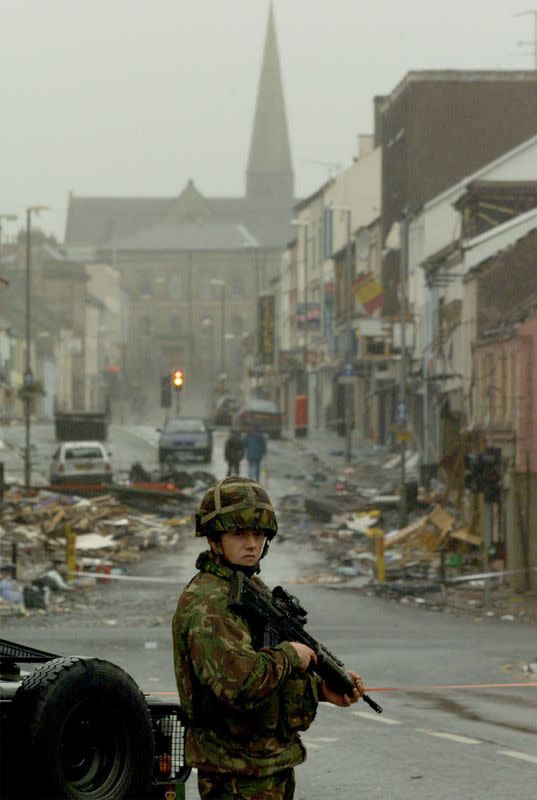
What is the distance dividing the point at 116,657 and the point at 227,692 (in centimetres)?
1568

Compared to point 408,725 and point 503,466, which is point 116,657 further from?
point 503,466

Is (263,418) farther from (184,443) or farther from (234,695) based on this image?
(234,695)

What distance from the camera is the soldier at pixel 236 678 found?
6102mm

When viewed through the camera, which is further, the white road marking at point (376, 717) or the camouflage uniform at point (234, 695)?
the white road marking at point (376, 717)

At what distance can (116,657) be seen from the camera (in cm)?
2156

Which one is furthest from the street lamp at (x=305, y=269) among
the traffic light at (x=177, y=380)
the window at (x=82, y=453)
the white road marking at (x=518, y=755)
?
the white road marking at (x=518, y=755)

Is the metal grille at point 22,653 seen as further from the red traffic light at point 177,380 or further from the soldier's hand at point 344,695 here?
the red traffic light at point 177,380

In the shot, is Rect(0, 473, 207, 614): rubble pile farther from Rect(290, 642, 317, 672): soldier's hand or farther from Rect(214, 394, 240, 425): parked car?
Rect(214, 394, 240, 425): parked car

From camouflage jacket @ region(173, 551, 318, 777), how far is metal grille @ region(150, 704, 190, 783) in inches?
65.4

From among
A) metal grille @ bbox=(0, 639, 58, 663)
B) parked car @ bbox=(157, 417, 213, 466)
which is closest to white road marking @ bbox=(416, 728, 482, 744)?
metal grille @ bbox=(0, 639, 58, 663)

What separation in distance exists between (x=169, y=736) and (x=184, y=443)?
60.2 meters

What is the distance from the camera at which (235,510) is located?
6.23 metres

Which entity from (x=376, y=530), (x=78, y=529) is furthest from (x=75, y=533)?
(x=376, y=530)

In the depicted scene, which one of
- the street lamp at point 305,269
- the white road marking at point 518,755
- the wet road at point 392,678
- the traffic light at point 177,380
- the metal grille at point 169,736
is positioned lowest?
the wet road at point 392,678
